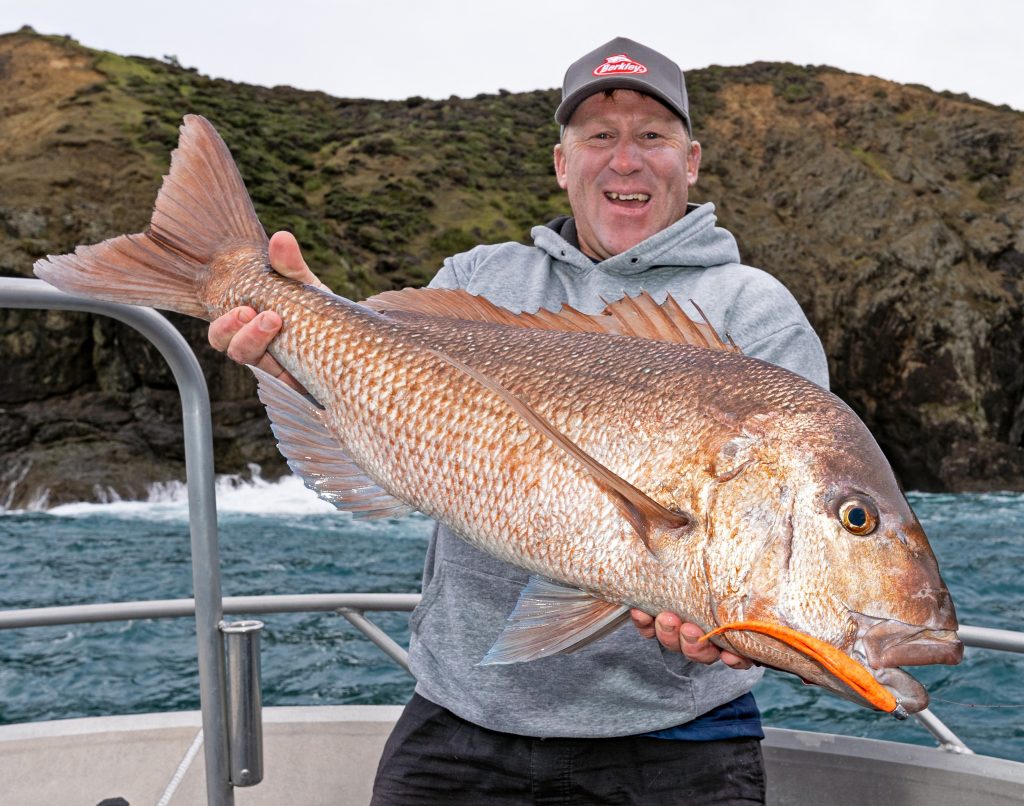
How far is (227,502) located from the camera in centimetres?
2558

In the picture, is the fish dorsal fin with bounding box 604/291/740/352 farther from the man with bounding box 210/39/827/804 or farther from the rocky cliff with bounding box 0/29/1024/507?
the rocky cliff with bounding box 0/29/1024/507

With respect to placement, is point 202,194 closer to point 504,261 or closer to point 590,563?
point 504,261

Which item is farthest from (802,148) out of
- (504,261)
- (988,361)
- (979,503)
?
(504,261)

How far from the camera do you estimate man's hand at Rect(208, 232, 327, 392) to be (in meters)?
2.06

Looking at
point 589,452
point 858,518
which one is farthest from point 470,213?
point 858,518

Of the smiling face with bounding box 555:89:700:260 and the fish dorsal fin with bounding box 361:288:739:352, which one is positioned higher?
the smiling face with bounding box 555:89:700:260

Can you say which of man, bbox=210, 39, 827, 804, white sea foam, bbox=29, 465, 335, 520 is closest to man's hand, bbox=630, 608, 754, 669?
man, bbox=210, 39, 827, 804

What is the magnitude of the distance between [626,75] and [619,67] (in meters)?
0.04

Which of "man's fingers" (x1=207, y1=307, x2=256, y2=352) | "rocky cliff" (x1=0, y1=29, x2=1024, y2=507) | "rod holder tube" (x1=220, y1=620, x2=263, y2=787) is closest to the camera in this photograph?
"man's fingers" (x1=207, y1=307, x2=256, y2=352)

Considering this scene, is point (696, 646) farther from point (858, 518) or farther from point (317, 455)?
point (317, 455)

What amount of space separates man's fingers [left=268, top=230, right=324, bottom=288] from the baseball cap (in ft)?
3.10

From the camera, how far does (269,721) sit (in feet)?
11.1

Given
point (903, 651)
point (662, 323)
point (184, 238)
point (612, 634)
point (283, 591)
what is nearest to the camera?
point (903, 651)

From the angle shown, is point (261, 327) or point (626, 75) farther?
point (626, 75)
